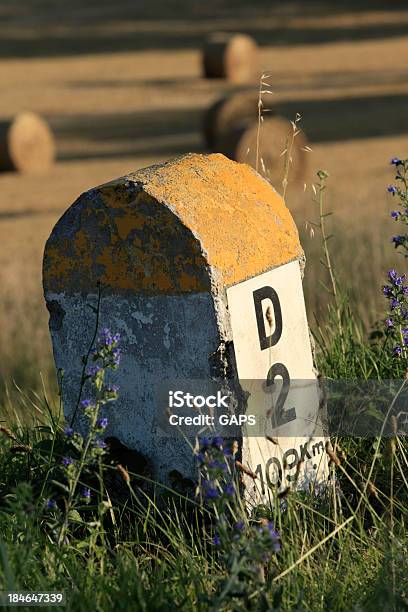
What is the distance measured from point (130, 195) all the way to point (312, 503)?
0.95 m

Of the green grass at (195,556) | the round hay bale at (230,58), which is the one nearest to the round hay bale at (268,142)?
the round hay bale at (230,58)

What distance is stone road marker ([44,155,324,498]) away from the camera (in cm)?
313

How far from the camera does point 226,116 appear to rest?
614 inches

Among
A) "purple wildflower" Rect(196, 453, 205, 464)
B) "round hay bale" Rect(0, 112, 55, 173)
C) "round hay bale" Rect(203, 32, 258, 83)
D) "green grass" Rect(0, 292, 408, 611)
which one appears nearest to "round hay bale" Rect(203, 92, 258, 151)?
"round hay bale" Rect(0, 112, 55, 173)

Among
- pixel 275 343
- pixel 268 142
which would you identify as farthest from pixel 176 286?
pixel 268 142

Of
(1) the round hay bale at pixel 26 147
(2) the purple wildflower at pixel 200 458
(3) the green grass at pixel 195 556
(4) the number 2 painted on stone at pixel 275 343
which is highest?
(1) the round hay bale at pixel 26 147

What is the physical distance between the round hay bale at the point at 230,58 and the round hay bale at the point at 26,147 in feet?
23.5

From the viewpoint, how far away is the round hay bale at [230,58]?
22891mm

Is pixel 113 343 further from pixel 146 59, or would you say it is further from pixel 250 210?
pixel 146 59

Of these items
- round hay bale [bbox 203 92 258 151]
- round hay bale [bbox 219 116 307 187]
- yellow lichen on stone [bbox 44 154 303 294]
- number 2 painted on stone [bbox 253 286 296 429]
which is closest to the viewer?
yellow lichen on stone [bbox 44 154 303 294]

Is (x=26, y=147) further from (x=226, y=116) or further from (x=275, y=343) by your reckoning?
(x=275, y=343)

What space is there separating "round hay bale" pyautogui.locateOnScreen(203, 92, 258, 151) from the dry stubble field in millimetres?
397

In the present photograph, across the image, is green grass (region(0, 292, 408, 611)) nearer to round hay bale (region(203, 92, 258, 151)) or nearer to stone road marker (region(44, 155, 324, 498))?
stone road marker (region(44, 155, 324, 498))

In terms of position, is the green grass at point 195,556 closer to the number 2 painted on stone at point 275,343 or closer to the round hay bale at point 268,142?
the number 2 painted on stone at point 275,343
